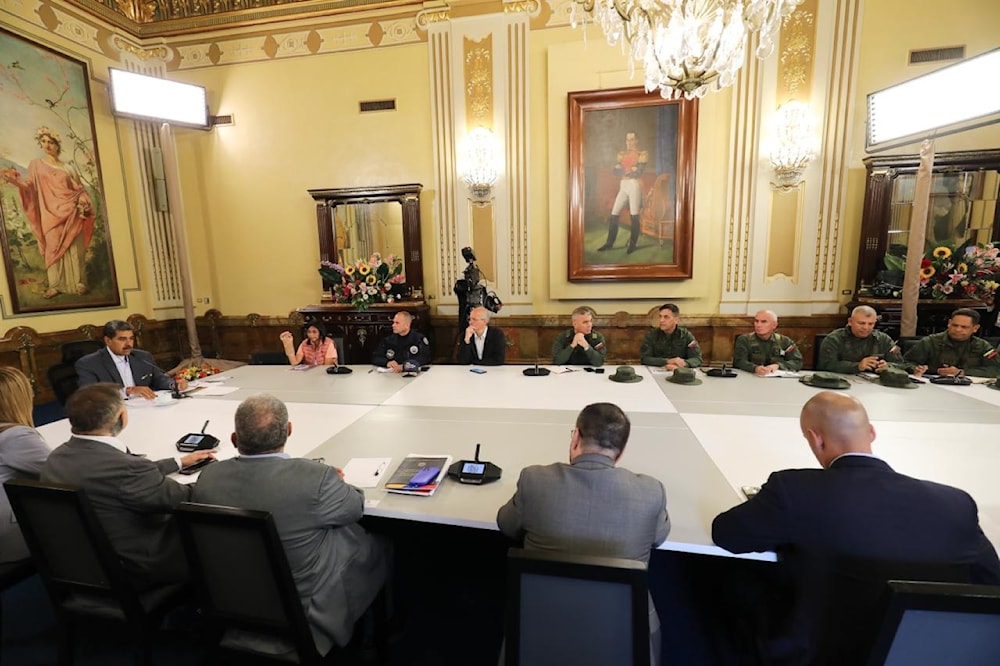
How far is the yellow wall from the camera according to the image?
4.79 m

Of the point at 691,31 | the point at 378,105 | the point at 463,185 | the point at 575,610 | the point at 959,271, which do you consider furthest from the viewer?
the point at 378,105

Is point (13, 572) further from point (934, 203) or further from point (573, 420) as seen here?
point (934, 203)

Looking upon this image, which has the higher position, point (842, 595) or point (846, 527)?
point (846, 527)

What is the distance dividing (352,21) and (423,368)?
4714 mm

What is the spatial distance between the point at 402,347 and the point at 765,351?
10.4ft

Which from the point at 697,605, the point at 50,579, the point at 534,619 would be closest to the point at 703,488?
the point at 697,605

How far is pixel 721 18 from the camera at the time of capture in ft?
8.04

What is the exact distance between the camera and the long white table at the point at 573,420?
1716 mm

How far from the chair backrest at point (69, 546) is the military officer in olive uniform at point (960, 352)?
15.4 feet

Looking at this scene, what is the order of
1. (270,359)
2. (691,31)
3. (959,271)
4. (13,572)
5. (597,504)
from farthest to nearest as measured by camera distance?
1. (959,271)
2. (270,359)
3. (691,31)
4. (13,572)
5. (597,504)

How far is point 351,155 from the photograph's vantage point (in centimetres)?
591

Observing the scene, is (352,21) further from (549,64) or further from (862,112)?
(862,112)

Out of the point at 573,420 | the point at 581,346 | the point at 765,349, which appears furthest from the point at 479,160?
the point at 573,420

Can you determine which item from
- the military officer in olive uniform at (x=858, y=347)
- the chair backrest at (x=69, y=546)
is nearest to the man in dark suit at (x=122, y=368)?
the chair backrest at (x=69, y=546)
